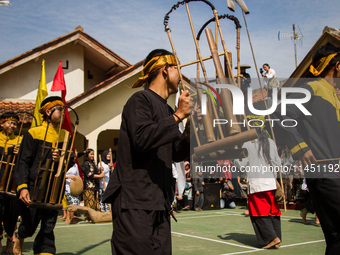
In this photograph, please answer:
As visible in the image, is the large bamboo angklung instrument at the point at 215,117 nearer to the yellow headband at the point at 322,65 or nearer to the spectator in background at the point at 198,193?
the yellow headband at the point at 322,65

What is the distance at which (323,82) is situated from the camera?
3889mm

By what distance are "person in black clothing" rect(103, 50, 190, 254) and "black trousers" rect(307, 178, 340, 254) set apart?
1.37m

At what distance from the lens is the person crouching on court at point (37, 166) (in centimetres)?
483

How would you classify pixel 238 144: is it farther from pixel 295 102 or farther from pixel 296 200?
pixel 296 200

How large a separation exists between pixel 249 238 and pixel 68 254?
3.31 metres

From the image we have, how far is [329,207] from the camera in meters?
3.41

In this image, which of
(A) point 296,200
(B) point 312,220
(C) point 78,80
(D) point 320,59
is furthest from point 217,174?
(D) point 320,59

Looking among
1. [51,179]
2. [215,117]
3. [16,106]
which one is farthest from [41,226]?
[16,106]

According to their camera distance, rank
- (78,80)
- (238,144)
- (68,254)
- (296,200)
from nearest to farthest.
Result: (238,144) → (68,254) → (296,200) → (78,80)

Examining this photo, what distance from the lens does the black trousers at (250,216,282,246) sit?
660 cm

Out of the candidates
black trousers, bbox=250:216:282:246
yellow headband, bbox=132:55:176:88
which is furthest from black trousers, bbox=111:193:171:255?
black trousers, bbox=250:216:282:246

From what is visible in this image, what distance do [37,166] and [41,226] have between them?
2.30 feet

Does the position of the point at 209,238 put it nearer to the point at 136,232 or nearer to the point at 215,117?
the point at 215,117

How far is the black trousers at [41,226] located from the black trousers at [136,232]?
246 centimetres
